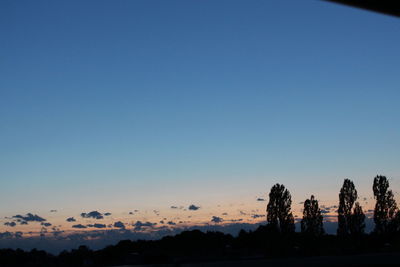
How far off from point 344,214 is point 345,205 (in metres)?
1.27

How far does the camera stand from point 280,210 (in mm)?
61062

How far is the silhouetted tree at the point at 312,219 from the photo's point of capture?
201 ft

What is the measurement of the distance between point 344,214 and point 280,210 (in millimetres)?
8346

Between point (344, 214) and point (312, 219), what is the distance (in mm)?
5700

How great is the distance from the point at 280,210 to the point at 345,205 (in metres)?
8.50

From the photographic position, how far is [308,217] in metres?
62.7

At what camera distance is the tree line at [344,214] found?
5547 cm

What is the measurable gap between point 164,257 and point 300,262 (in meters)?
4.62

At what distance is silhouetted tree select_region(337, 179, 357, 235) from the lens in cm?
5675

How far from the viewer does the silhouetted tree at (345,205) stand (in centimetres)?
5675

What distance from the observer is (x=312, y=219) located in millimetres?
62312

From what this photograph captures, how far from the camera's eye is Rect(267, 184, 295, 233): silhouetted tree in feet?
197

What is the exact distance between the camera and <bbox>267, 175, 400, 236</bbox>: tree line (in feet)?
182

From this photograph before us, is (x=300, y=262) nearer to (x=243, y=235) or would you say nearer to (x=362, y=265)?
(x=362, y=265)
